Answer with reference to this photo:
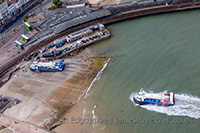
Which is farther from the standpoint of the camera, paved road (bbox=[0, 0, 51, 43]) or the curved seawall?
paved road (bbox=[0, 0, 51, 43])

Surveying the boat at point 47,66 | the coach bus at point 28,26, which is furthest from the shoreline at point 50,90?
the coach bus at point 28,26

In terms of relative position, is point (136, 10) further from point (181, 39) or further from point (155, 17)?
point (181, 39)

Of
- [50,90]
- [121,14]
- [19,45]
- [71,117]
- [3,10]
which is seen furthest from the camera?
[3,10]

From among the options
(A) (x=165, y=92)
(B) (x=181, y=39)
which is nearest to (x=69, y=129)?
(A) (x=165, y=92)

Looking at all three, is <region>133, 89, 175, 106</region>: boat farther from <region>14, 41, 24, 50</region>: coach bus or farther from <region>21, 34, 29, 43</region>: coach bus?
<region>21, 34, 29, 43</region>: coach bus

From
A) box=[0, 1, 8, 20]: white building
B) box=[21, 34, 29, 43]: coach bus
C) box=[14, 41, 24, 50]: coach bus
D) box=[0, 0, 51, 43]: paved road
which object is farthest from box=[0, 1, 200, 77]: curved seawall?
box=[0, 1, 8, 20]: white building

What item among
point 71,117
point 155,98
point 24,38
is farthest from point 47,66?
point 155,98

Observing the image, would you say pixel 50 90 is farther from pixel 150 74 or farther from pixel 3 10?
pixel 3 10

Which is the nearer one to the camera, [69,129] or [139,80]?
[69,129]
